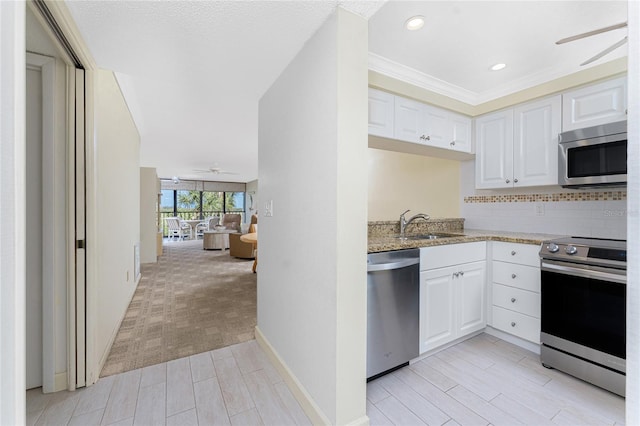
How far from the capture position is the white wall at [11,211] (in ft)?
1.28

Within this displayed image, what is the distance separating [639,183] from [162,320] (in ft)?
11.1

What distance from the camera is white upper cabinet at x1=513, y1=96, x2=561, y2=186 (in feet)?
7.68

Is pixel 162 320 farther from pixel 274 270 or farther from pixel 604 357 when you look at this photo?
pixel 604 357

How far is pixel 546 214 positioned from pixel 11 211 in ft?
11.1

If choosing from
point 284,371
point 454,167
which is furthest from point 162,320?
point 454,167

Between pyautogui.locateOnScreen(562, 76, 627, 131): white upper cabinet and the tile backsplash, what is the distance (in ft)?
1.95

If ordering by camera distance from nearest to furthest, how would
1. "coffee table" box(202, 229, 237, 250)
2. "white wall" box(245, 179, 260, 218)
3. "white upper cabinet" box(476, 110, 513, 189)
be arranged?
1. "white upper cabinet" box(476, 110, 513, 189)
2. "coffee table" box(202, 229, 237, 250)
3. "white wall" box(245, 179, 260, 218)

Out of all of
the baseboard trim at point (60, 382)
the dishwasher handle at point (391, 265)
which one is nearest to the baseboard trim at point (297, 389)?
the dishwasher handle at point (391, 265)

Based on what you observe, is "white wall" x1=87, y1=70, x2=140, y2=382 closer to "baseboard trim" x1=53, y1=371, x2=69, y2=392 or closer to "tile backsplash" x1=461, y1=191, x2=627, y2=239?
"baseboard trim" x1=53, y1=371, x2=69, y2=392

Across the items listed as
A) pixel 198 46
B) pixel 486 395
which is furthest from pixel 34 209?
pixel 486 395

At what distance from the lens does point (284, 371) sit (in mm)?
1854

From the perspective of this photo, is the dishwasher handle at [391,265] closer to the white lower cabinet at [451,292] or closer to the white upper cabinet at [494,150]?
the white lower cabinet at [451,292]

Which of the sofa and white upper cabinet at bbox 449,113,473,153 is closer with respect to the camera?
white upper cabinet at bbox 449,113,473,153

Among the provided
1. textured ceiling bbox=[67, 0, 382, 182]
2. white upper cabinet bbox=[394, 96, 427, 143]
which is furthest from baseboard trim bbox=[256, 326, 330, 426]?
textured ceiling bbox=[67, 0, 382, 182]
